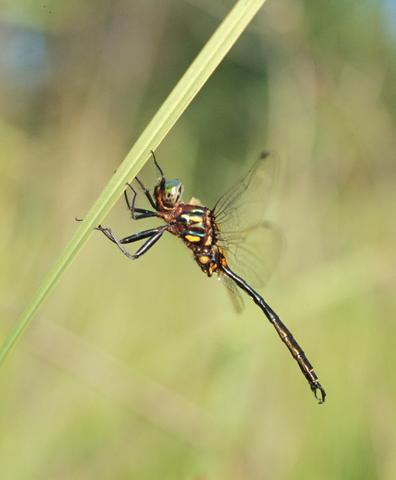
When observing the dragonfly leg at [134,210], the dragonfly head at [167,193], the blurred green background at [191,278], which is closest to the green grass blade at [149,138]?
the dragonfly leg at [134,210]

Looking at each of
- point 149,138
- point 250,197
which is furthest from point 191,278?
point 149,138

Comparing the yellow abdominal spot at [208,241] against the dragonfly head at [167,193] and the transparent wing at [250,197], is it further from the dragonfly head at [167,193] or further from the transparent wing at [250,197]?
the dragonfly head at [167,193]

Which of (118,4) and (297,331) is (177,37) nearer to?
(118,4)

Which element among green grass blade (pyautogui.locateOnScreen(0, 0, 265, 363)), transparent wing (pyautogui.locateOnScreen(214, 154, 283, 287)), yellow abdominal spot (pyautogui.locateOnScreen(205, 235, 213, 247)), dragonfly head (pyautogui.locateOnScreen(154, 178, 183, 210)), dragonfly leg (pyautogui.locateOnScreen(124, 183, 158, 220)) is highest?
transparent wing (pyautogui.locateOnScreen(214, 154, 283, 287))

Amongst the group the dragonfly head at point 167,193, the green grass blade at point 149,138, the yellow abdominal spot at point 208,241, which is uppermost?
the yellow abdominal spot at point 208,241

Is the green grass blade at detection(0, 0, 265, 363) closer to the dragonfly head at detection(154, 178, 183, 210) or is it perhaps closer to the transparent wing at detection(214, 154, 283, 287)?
the dragonfly head at detection(154, 178, 183, 210)

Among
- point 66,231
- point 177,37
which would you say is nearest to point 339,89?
point 66,231

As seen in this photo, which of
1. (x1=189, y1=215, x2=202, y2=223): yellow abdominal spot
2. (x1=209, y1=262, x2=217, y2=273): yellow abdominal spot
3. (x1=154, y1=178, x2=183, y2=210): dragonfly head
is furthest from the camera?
(x1=209, y1=262, x2=217, y2=273): yellow abdominal spot

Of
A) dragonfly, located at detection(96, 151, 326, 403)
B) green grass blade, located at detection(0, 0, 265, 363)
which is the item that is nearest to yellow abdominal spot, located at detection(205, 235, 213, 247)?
dragonfly, located at detection(96, 151, 326, 403)
